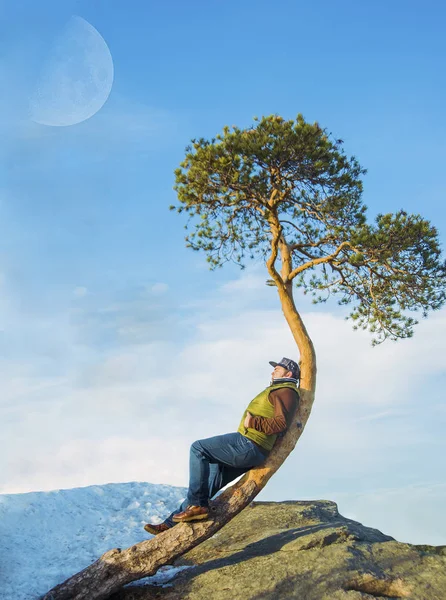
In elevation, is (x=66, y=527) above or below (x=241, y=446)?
above

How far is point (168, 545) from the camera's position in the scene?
34.8ft

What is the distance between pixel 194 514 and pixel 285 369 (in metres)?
3.16

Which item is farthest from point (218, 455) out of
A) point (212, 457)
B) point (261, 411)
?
point (261, 411)

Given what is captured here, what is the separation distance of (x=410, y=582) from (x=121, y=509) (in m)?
8.75

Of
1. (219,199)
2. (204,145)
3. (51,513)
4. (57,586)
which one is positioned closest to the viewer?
(57,586)

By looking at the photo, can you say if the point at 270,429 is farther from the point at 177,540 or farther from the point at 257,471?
the point at 177,540

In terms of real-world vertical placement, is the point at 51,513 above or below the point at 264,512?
above

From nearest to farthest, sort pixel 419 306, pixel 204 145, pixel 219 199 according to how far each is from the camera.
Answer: pixel 204 145, pixel 219 199, pixel 419 306

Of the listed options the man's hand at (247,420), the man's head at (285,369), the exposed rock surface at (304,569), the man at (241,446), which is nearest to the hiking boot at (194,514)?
Answer: the man at (241,446)

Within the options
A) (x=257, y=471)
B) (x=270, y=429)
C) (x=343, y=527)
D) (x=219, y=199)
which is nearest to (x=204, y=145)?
(x=219, y=199)

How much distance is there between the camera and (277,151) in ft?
38.9

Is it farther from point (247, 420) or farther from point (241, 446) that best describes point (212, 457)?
point (247, 420)

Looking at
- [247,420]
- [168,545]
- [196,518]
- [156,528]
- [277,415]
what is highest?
[247,420]

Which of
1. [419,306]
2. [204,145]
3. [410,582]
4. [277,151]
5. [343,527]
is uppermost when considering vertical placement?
[204,145]
